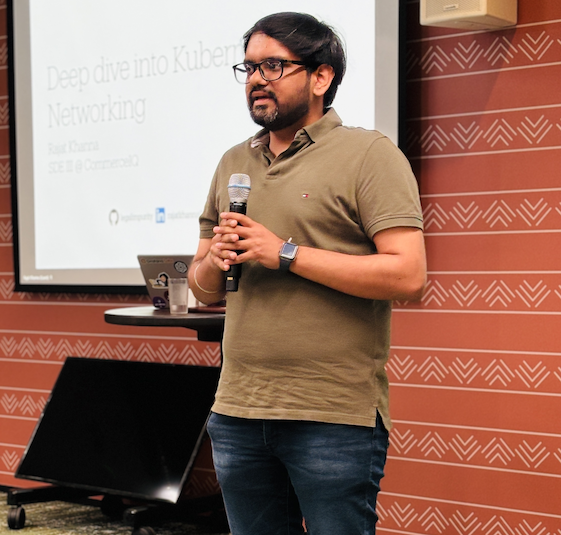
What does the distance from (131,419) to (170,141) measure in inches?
41.5

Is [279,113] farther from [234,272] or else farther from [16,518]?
[16,518]

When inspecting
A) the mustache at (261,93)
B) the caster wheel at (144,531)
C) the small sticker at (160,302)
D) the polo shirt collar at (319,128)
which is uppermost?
the mustache at (261,93)

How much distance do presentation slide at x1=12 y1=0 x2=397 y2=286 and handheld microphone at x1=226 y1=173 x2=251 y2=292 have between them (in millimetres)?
1350

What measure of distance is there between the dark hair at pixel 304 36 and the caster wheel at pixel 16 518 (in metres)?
2.22

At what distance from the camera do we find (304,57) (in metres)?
1.53

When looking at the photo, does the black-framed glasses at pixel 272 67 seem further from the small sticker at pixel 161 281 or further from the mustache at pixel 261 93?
the small sticker at pixel 161 281

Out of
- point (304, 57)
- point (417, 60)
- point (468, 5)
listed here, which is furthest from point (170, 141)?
point (304, 57)

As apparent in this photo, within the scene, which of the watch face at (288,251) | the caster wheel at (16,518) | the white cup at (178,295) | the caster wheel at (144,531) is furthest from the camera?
the caster wheel at (16,518)

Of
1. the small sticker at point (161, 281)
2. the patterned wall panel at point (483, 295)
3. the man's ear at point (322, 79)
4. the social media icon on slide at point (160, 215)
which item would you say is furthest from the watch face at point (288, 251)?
the social media icon on slide at point (160, 215)

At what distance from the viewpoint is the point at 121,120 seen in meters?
3.29

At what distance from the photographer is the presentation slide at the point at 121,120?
10.1 ft

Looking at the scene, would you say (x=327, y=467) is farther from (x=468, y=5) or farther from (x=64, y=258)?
(x=64, y=258)

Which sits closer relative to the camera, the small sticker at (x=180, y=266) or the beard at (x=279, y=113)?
the beard at (x=279, y=113)

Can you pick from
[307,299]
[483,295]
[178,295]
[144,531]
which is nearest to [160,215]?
[178,295]
